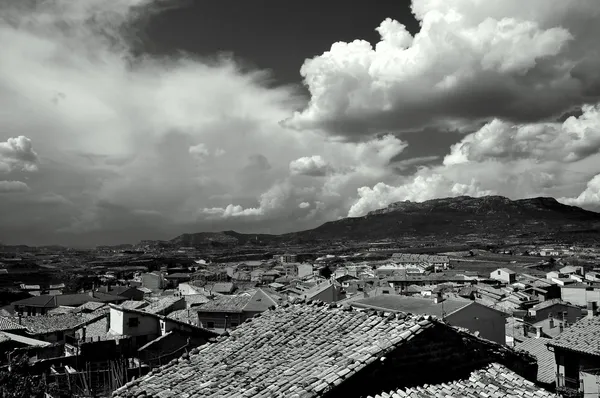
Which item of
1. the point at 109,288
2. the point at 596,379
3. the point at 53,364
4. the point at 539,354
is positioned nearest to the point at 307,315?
the point at 596,379

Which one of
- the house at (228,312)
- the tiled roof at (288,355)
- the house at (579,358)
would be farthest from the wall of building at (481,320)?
the tiled roof at (288,355)

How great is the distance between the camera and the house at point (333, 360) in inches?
331

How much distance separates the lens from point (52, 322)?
4081cm

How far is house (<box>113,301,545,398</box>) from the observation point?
331 inches

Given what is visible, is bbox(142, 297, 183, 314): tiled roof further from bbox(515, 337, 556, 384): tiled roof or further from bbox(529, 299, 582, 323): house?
bbox(529, 299, 582, 323): house

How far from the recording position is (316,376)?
8.42m

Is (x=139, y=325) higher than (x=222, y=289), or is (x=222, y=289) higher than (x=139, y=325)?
(x=139, y=325)

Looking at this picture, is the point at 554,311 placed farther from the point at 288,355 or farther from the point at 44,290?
the point at 44,290

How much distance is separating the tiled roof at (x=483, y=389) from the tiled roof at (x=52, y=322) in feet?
121

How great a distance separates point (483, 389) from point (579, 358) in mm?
13598

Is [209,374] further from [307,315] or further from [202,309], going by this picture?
[202,309]

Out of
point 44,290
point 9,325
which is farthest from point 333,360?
point 44,290

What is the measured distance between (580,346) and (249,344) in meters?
15.0

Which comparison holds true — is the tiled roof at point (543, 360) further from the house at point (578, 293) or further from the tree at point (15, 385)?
the house at point (578, 293)
